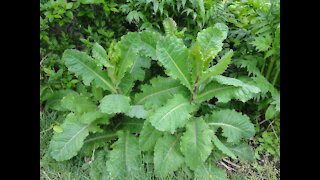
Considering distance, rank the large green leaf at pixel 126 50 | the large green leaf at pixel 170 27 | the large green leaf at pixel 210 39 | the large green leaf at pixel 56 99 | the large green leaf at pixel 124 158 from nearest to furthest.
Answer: the large green leaf at pixel 124 158
the large green leaf at pixel 210 39
the large green leaf at pixel 126 50
the large green leaf at pixel 170 27
the large green leaf at pixel 56 99

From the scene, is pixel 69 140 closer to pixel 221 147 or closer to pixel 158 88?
pixel 158 88

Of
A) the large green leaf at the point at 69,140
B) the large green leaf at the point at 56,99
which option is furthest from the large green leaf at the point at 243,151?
the large green leaf at the point at 56,99

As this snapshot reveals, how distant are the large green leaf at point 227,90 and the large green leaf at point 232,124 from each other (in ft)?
0.67

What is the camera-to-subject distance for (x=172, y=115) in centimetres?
321

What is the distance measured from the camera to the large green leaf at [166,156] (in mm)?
3195

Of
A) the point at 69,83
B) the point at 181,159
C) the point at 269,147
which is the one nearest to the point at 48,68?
the point at 69,83

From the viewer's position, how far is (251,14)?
13.4ft

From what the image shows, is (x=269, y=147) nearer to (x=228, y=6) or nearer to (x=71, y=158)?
(x=228, y=6)

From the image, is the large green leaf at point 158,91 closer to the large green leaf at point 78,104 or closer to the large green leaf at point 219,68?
the large green leaf at point 219,68

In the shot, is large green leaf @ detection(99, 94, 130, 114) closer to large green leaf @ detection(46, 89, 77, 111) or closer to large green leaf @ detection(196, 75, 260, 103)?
large green leaf @ detection(196, 75, 260, 103)

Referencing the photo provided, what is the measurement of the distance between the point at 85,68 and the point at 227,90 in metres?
1.24

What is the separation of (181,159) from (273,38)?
142 cm

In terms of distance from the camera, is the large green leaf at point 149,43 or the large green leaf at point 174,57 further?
the large green leaf at point 149,43

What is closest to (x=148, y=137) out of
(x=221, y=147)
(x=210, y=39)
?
(x=221, y=147)
